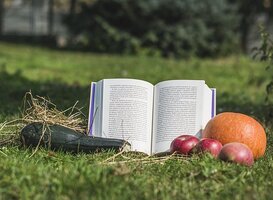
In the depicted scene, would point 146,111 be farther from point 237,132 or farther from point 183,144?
point 237,132

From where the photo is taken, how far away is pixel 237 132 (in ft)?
15.3

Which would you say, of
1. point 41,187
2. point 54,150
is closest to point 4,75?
point 54,150

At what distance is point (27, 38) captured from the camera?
24.7 meters

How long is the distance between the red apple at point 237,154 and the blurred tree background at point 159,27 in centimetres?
1321

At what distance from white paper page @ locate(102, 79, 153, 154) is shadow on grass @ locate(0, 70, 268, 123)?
1.73 metres

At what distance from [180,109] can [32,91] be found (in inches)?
167

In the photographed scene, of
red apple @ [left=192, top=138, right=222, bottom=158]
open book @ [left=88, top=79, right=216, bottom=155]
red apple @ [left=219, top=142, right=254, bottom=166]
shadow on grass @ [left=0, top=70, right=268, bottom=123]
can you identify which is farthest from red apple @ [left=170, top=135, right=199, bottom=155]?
shadow on grass @ [left=0, top=70, right=268, bottom=123]

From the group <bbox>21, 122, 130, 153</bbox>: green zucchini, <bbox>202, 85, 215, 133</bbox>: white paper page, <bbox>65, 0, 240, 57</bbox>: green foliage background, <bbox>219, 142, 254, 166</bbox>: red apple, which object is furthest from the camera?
<bbox>65, 0, 240, 57</bbox>: green foliage background

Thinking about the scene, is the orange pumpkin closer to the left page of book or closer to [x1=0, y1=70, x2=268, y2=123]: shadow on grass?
the left page of book

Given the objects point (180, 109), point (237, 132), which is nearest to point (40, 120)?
point (180, 109)

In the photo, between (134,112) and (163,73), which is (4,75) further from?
(134,112)

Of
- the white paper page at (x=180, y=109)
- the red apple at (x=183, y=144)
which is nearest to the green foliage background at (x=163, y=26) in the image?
the white paper page at (x=180, y=109)

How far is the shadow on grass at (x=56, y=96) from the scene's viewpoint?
7.26 metres

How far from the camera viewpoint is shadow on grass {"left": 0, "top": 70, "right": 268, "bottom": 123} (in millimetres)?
7260
